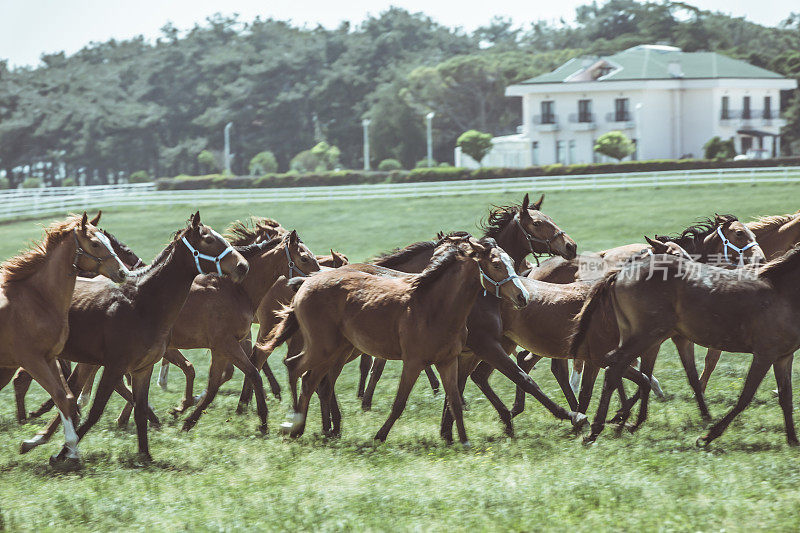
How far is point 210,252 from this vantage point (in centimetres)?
947

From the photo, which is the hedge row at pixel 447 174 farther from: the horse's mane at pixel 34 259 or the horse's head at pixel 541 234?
the horse's mane at pixel 34 259

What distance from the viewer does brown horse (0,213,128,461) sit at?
344 inches

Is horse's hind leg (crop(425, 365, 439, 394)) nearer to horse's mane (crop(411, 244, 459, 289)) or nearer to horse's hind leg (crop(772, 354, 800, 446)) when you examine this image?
horse's mane (crop(411, 244, 459, 289))

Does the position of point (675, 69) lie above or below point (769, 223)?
above

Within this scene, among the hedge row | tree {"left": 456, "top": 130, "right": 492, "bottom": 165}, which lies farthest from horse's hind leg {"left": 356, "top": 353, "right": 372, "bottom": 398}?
tree {"left": 456, "top": 130, "right": 492, "bottom": 165}

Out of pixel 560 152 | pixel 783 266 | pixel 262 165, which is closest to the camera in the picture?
pixel 783 266

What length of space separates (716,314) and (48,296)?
5975mm

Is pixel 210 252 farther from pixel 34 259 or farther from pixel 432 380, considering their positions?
pixel 432 380

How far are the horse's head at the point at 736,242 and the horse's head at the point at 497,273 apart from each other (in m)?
3.66

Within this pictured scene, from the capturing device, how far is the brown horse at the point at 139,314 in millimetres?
9086

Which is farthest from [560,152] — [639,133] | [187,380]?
[187,380]

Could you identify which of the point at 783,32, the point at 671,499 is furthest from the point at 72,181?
the point at 671,499

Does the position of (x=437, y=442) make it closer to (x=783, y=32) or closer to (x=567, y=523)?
(x=567, y=523)

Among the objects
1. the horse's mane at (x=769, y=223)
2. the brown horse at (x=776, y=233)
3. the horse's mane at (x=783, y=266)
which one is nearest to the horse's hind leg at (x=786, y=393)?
the horse's mane at (x=783, y=266)
